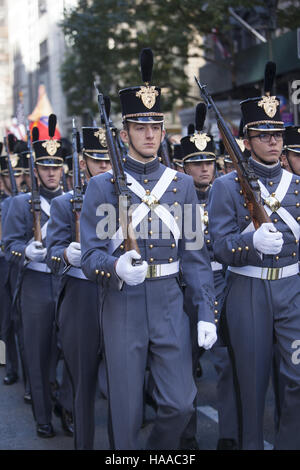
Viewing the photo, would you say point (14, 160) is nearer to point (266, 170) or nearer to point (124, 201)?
point (266, 170)

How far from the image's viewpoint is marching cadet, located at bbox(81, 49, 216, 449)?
15.2 ft

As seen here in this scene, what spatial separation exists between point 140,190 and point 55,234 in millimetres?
1574

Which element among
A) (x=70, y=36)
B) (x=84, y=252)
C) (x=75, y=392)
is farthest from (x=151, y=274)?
(x=70, y=36)

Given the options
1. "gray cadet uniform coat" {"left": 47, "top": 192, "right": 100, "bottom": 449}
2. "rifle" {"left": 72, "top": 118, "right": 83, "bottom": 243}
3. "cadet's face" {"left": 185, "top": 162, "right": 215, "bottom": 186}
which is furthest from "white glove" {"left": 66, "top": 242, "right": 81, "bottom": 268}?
"cadet's face" {"left": 185, "top": 162, "right": 215, "bottom": 186}

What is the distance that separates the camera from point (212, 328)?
15.7 ft

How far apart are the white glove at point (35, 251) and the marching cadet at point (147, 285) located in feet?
6.45

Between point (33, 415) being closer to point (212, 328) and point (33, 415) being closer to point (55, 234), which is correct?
point (55, 234)

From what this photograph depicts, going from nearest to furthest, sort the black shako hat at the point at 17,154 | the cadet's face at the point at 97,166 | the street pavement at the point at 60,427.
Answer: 1. the street pavement at the point at 60,427
2. the cadet's face at the point at 97,166
3. the black shako hat at the point at 17,154

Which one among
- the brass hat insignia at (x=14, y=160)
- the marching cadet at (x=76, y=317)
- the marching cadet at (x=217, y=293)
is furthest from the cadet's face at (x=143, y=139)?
the brass hat insignia at (x=14, y=160)

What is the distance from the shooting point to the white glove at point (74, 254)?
5.91 metres

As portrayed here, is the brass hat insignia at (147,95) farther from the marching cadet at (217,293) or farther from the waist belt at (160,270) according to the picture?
the marching cadet at (217,293)

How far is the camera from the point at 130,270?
177 inches

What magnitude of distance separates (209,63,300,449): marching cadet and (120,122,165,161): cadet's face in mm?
660
